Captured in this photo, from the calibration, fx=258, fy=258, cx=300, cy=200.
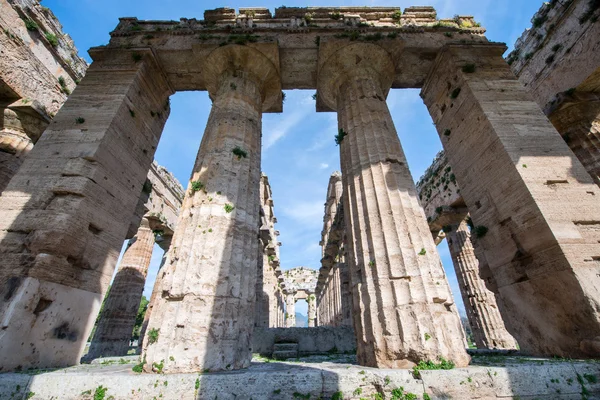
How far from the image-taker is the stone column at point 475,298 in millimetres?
11016

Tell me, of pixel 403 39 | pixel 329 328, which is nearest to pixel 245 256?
pixel 329 328

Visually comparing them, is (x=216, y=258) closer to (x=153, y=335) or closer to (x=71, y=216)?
(x=153, y=335)

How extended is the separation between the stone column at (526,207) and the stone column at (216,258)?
5.06 meters

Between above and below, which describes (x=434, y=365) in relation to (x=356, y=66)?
below

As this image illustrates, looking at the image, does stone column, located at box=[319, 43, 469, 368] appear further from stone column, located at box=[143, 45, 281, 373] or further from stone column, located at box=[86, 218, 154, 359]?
stone column, located at box=[86, 218, 154, 359]

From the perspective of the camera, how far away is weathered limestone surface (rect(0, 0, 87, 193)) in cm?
792

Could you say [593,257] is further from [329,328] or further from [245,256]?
[329,328]

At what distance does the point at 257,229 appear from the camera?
5.32 m

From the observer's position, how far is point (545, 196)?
4.79m

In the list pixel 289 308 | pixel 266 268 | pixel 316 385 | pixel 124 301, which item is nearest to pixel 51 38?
pixel 124 301

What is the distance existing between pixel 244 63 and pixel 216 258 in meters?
5.98

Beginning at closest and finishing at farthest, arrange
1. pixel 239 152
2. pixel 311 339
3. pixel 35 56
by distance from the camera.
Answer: pixel 239 152 < pixel 311 339 < pixel 35 56

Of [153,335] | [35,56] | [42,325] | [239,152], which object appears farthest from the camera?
[35,56]

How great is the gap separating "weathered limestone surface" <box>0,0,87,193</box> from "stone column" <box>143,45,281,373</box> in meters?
6.69
